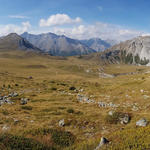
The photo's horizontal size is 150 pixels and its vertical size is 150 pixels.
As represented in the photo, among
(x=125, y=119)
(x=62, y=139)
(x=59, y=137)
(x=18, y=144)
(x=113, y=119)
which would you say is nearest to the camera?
(x=18, y=144)

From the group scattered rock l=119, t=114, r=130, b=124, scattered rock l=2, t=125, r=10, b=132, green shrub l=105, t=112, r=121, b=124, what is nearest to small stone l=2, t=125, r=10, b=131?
scattered rock l=2, t=125, r=10, b=132

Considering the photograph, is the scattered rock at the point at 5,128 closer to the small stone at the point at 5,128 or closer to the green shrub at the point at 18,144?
the small stone at the point at 5,128

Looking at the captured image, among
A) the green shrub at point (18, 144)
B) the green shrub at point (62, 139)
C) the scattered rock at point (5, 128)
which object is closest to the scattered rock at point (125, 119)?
the green shrub at point (62, 139)

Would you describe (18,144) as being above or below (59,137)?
above

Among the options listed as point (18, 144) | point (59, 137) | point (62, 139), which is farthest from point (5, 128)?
point (62, 139)

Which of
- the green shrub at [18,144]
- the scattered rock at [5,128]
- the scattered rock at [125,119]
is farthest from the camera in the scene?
the scattered rock at [125,119]

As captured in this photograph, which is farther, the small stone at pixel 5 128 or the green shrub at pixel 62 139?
the small stone at pixel 5 128

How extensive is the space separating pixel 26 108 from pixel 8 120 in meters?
7.31

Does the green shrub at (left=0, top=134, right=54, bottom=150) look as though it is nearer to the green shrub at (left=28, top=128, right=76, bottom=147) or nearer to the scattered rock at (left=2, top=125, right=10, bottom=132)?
the green shrub at (left=28, top=128, right=76, bottom=147)

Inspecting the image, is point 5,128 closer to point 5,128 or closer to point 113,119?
point 5,128

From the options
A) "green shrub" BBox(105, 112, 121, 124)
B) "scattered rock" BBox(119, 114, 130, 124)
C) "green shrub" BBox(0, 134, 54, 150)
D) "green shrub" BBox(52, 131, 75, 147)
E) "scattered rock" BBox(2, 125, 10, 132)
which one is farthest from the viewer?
"green shrub" BBox(105, 112, 121, 124)

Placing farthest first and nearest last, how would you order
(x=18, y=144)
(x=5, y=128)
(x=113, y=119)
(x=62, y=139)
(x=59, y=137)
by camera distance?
(x=113, y=119), (x=5, y=128), (x=59, y=137), (x=62, y=139), (x=18, y=144)

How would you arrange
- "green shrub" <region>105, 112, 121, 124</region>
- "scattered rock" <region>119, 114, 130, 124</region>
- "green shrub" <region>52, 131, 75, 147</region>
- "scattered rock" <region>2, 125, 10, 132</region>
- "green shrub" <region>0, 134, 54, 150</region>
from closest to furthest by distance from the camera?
1. "green shrub" <region>0, 134, 54, 150</region>
2. "green shrub" <region>52, 131, 75, 147</region>
3. "scattered rock" <region>2, 125, 10, 132</region>
4. "scattered rock" <region>119, 114, 130, 124</region>
5. "green shrub" <region>105, 112, 121, 124</region>

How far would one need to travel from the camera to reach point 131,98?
3288 cm
